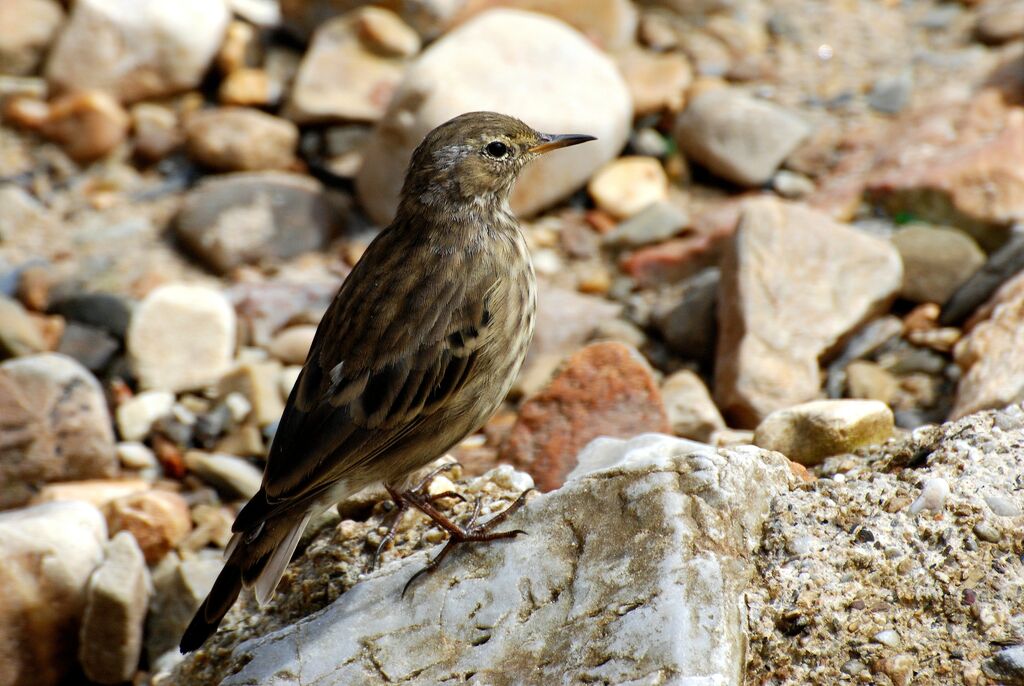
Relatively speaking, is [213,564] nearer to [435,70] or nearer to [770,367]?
[770,367]

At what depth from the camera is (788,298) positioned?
6.75 metres

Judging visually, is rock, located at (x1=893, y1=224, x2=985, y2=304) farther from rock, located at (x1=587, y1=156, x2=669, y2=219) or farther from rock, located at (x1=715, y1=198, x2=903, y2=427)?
rock, located at (x1=587, y1=156, x2=669, y2=219)

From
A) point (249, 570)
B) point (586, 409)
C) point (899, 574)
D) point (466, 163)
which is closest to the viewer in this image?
point (899, 574)

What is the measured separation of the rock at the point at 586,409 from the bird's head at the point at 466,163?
1.01 meters

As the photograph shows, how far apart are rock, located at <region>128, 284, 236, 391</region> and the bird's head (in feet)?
9.11

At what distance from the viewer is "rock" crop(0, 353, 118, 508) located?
644 cm

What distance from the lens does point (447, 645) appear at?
3768 millimetres

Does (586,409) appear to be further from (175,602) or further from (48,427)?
(48,427)

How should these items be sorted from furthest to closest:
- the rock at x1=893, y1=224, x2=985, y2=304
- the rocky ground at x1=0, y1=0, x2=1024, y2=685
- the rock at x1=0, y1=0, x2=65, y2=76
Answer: the rock at x1=0, y1=0, x2=65, y2=76, the rock at x1=893, y1=224, x2=985, y2=304, the rocky ground at x1=0, y1=0, x2=1024, y2=685

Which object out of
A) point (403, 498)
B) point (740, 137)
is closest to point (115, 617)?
point (403, 498)

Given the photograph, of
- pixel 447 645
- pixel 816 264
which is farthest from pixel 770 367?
pixel 447 645

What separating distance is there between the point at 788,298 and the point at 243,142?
423cm

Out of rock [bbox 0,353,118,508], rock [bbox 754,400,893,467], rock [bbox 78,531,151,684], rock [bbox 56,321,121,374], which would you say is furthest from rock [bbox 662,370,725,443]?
rock [bbox 56,321,121,374]

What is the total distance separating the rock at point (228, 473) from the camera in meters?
6.56
